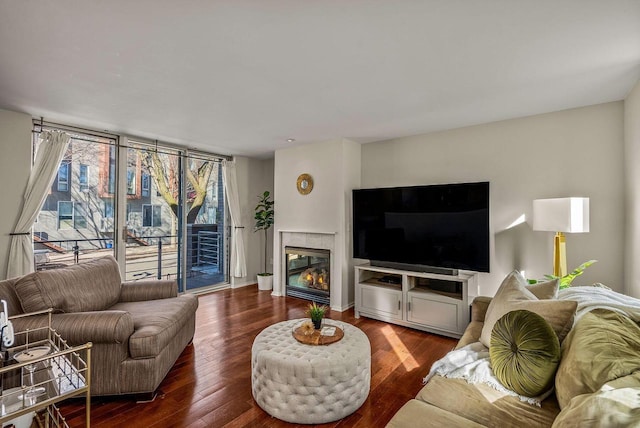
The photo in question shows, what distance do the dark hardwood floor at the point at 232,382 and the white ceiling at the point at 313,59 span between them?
2381 millimetres

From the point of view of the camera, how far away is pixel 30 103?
2.89m

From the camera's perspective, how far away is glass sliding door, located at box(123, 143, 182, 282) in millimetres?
4195

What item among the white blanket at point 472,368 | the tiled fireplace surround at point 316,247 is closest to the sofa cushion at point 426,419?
the white blanket at point 472,368

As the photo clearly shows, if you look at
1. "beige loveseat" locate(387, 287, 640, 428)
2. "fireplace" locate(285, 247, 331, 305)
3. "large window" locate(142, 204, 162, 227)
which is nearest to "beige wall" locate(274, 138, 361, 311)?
"fireplace" locate(285, 247, 331, 305)

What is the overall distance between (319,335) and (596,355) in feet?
5.07

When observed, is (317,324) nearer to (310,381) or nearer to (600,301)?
(310,381)

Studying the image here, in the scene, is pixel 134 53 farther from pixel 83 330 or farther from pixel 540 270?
pixel 540 270

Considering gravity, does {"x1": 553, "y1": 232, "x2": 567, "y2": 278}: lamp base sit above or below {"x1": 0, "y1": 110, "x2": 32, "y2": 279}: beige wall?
below

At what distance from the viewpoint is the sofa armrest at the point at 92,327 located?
79.2 inches

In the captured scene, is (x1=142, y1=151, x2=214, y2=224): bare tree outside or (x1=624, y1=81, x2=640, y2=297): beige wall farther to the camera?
(x1=142, y1=151, x2=214, y2=224): bare tree outside

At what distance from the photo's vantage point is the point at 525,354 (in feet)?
→ 4.82

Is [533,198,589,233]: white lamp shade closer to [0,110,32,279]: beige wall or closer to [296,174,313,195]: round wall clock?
[296,174,313,195]: round wall clock

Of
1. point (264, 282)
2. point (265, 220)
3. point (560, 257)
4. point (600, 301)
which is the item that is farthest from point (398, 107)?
Result: point (264, 282)

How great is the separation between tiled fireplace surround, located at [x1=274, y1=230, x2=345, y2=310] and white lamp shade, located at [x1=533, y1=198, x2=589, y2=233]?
2.39 m
